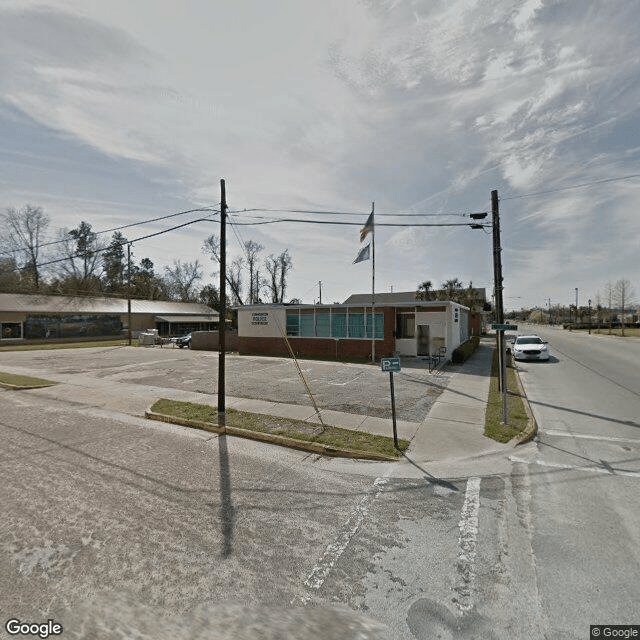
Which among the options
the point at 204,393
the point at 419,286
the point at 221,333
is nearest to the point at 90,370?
the point at 204,393

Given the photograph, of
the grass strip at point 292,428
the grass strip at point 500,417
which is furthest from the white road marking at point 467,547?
the grass strip at point 500,417

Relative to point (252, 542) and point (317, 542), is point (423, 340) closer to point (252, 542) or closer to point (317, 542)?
point (317, 542)

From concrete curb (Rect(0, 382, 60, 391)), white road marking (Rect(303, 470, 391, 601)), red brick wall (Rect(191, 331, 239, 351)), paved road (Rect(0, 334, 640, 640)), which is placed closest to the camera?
paved road (Rect(0, 334, 640, 640))

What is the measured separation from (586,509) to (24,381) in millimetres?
18823

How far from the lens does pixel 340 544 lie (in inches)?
155

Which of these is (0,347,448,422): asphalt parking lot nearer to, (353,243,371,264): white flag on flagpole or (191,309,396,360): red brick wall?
(191,309,396,360): red brick wall

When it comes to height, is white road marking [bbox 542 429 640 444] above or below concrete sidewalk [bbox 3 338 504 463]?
above

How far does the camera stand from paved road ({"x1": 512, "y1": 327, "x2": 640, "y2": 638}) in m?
3.07

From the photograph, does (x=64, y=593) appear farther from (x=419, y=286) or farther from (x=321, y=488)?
(x=419, y=286)

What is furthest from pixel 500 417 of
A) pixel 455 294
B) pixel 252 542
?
pixel 455 294
